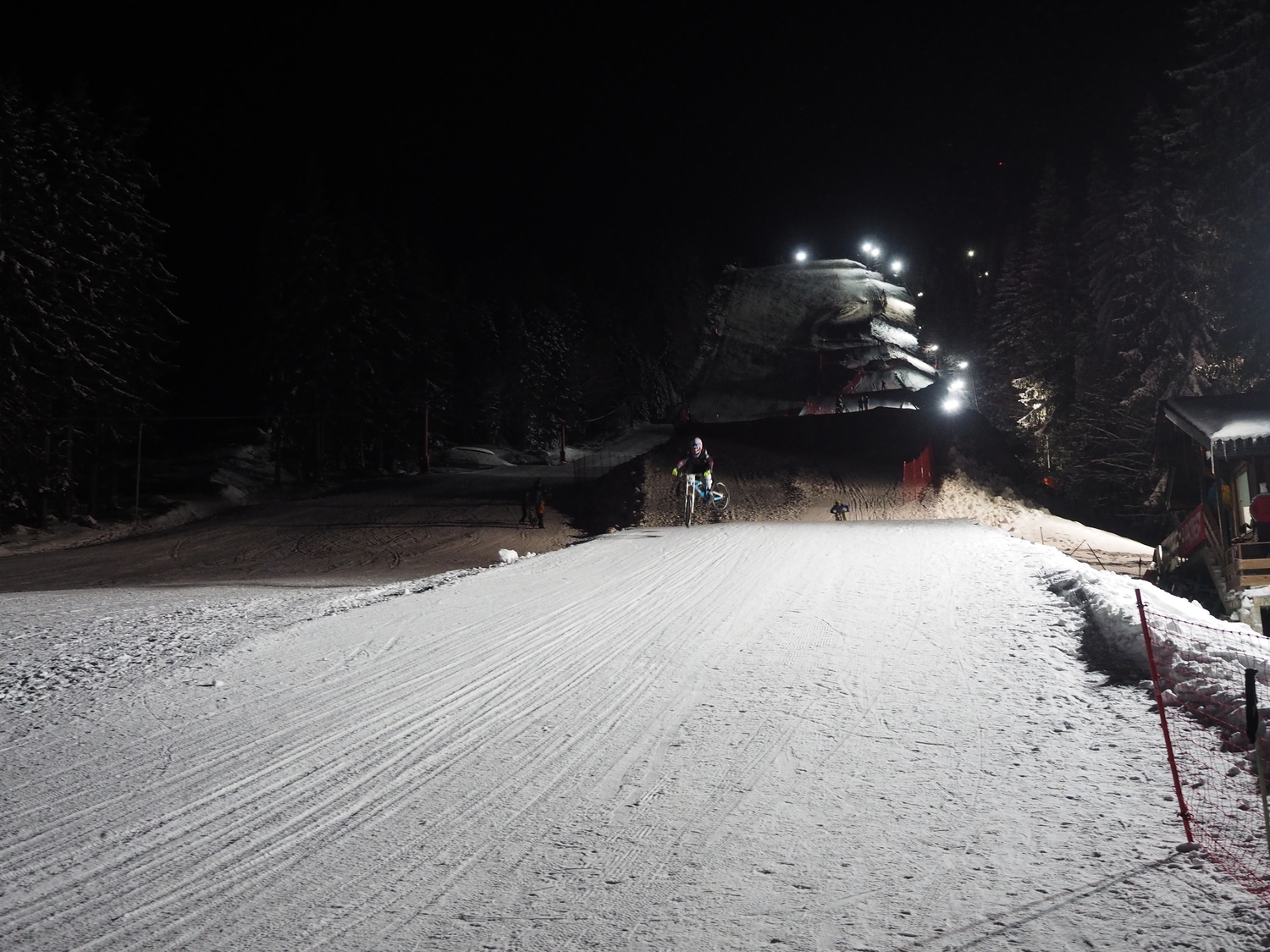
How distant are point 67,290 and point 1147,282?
42898 mm

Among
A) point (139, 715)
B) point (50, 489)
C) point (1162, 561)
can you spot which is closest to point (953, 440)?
point (1162, 561)

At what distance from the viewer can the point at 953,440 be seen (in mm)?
31406

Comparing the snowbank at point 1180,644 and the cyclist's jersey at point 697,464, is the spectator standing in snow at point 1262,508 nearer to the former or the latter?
the snowbank at point 1180,644

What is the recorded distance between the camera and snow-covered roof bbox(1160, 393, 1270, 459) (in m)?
17.2

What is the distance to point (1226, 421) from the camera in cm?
1817

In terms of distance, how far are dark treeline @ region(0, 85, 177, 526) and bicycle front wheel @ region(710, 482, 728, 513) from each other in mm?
23237

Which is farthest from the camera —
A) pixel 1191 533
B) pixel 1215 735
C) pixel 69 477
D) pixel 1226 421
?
pixel 69 477

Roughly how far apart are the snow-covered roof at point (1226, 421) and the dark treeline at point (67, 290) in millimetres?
34831

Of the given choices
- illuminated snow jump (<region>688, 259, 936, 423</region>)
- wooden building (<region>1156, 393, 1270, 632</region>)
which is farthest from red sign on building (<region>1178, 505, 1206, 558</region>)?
illuminated snow jump (<region>688, 259, 936, 423</region>)

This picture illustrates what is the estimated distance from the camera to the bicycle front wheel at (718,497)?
887 inches

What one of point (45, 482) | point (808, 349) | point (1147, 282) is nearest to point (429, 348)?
point (45, 482)

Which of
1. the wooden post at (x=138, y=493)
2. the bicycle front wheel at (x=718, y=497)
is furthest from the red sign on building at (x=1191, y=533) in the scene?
the wooden post at (x=138, y=493)

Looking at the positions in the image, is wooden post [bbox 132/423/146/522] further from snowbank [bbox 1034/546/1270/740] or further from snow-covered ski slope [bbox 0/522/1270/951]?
snowbank [bbox 1034/546/1270/740]

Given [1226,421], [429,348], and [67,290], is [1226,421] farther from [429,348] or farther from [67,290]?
[429,348]
